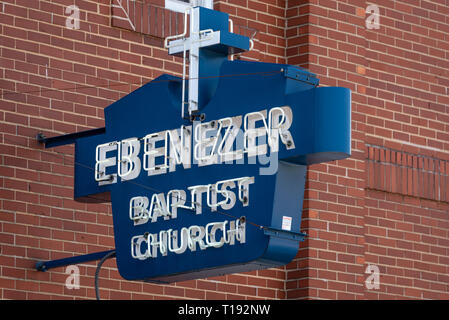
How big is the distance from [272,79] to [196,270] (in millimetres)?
1605

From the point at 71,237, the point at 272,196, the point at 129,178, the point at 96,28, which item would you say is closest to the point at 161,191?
the point at 129,178

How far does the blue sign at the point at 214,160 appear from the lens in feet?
31.4

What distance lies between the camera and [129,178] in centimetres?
1063

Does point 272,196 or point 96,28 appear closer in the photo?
point 272,196

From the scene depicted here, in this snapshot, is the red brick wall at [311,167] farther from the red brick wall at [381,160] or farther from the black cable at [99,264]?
the black cable at [99,264]

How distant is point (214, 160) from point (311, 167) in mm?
3420

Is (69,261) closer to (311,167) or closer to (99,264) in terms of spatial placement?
(99,264)

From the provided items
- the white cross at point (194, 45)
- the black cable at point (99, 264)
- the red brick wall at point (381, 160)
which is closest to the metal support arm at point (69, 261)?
the black cable at point (99, 264)

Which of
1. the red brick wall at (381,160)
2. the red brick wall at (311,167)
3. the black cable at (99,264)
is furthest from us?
the red brick wall at (381,160)

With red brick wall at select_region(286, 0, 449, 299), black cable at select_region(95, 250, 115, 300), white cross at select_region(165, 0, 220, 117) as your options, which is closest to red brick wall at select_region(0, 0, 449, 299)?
red brick wall at select_region(286, 0, 449, 299)

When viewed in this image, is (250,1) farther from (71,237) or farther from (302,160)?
(302,160)

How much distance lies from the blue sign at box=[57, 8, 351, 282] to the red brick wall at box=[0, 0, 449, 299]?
0.93 m

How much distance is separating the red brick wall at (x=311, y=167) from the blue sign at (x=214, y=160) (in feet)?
3.04

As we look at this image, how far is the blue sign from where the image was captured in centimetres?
959
